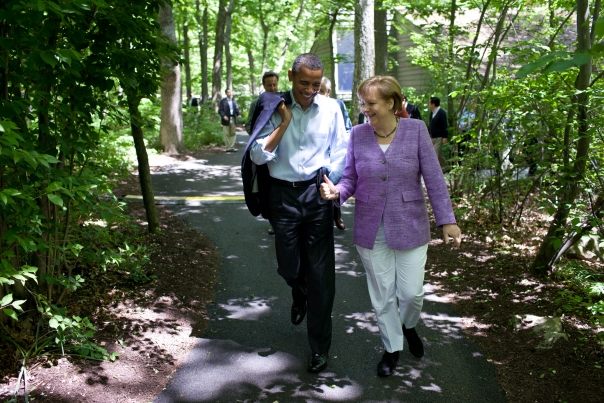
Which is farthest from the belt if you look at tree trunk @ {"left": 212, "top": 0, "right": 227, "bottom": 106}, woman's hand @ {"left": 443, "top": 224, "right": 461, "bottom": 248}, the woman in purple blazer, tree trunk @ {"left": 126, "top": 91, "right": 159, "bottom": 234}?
tree trunk @ {"left": 212, "top": 0, "right": 227, "bottom": 106}

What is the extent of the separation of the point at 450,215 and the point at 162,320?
2.69m

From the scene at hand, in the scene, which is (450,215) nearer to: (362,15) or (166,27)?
(362,15)

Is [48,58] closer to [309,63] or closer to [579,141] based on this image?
[309,63]

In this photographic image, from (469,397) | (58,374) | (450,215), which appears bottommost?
(469,397)

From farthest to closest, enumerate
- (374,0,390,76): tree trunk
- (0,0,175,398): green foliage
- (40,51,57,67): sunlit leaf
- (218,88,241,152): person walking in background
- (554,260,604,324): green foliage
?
(218,88,241,152): person walking in background → (374,0,390,76): tree trunk → (554,260,604,324): green foliage → (0,0,175,398): green foliage → (40,51,57,67): sunlit leaf

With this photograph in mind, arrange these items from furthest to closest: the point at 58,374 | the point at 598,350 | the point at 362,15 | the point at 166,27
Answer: the point at 166,27 → the point at 362,15 → the point at 598,350 → the point at 58,374

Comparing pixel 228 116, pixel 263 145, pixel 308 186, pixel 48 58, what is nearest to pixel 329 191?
pixel 308 186

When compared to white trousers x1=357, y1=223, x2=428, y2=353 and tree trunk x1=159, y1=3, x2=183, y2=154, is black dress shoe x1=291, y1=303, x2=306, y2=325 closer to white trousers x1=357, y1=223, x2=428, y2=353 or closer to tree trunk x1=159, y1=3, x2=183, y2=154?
white trousers x1=357, y1=223, x2=428, y2=353

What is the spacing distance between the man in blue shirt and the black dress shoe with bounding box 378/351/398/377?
1.38 feet

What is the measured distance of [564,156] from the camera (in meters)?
6.16

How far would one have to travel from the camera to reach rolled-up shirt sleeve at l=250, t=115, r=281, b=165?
411 cm

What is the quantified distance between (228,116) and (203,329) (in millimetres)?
14877

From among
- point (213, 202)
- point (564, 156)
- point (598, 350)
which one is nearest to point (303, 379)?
point (598, 350)

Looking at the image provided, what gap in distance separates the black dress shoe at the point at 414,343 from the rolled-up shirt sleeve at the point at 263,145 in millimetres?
1694
